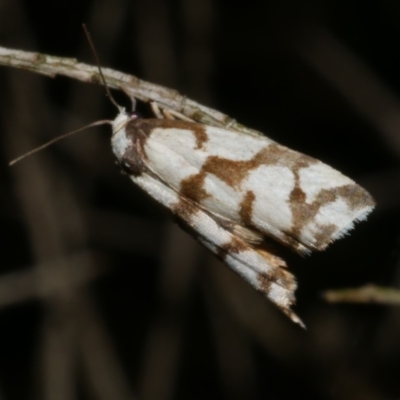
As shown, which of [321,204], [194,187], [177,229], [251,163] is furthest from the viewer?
[177,229]

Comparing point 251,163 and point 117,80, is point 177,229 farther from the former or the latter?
point 117,80

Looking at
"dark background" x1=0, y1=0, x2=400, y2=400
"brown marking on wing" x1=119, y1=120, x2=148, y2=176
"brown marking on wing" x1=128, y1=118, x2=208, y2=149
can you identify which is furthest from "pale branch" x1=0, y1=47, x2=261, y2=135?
"dark background" x1=0, y1=0, x2=400, y2=400

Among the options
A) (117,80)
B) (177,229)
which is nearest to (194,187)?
(117,80)

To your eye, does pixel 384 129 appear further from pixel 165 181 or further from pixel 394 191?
pixel 165 181

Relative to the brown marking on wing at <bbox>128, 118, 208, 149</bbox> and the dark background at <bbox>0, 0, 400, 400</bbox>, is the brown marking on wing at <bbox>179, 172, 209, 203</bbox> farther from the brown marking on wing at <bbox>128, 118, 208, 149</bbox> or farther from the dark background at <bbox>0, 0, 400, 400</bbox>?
the dark background at <bbox>0, 0, 400, 400</bbox>

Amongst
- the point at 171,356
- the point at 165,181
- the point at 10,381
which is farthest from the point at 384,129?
the point at 10,381

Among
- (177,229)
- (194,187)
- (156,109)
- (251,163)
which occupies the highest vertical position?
(156,109)

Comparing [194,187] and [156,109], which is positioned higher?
[156,109]
